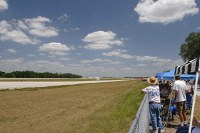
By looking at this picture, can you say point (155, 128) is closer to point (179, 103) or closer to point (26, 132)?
point (179, 103)

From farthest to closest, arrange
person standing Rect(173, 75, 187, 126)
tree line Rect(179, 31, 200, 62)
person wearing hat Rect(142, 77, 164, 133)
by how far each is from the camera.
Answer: tree line Rect(179, 31, 200, 62), person standing Rect(173, 75, 187, 126), person wearing hat Rect(142, 77, 164, 133)

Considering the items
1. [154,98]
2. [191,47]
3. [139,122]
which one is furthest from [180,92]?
[191,47]

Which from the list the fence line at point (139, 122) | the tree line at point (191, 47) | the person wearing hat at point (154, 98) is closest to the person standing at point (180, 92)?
the person wearing hat at point (154, 98)

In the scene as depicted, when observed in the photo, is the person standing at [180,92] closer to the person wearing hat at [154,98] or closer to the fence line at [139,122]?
the person wearing hat at [154,98]

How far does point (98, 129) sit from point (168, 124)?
99.0 inches

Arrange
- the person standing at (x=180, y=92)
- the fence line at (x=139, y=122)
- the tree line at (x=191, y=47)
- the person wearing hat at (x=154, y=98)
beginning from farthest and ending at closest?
the tree line at (x=191, y=47) → the person standing at (x=180, y=92) → the person wearing hat at (x=154, y=98) → the fence line at (x=139, y=122)

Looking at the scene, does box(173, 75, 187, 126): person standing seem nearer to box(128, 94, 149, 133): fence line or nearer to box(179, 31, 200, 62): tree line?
box(128, 94, 149, 133): fence line

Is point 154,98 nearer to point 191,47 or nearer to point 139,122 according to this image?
point 139,122

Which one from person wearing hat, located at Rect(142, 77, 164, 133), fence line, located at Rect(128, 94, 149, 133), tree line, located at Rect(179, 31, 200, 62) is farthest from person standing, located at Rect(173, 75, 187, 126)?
tree line, located at Rect(179, 31, 200, 62)

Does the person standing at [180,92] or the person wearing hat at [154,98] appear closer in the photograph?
the person wearing hat at [154,98]

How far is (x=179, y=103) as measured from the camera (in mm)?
11125

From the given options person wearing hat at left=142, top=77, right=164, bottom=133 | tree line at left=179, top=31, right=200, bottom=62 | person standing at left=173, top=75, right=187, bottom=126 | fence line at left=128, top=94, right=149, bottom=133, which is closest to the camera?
fence line at left=128, top=94, right=149, bottom=133

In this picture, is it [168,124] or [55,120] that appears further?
[55,120]

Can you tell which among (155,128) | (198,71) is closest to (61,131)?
(155,128)
